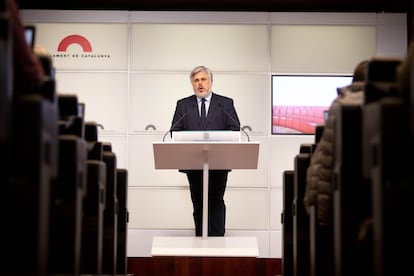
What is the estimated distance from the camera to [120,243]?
4586 mm

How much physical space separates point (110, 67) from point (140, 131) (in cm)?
79

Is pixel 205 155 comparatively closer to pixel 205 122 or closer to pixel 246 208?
pixel 205 122

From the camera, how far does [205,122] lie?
6703mm

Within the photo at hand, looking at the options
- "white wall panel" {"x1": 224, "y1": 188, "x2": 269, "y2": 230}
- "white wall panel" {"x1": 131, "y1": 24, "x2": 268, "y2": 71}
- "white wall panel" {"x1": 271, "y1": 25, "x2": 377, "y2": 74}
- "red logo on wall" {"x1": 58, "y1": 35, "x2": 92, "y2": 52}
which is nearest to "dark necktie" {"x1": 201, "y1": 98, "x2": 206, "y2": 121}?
"white wall panel" {"x1": 131, "y1": 24, "x2": 268, "y2": 71}

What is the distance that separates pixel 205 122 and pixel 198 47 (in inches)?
57.2

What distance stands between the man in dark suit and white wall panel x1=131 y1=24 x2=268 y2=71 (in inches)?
42.8

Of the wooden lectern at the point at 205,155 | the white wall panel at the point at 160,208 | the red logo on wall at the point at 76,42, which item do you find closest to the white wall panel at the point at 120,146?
the white wall panel at the point at 160,208

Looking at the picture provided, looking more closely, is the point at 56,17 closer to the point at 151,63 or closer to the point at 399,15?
the point at 151,63

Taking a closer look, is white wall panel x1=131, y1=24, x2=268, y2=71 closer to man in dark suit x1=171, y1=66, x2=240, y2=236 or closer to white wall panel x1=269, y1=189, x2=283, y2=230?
man in dark suit x1=171, y1=66, x2=240, y2=236

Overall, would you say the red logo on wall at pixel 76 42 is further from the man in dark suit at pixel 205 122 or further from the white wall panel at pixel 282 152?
the white wall panel at pixel 282 152

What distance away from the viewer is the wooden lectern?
5.39 meters

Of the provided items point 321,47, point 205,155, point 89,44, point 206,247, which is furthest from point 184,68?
point 206,247

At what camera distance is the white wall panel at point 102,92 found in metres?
7.79

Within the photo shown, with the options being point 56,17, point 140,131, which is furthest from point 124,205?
point 56,17
